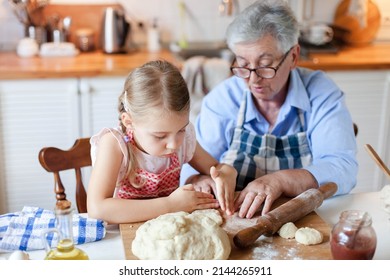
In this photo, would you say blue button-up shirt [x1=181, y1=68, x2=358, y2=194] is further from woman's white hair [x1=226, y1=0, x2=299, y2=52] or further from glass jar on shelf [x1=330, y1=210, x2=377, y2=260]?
glass jar on shelf [x1=330, y1=210, x2=377, y2=260]

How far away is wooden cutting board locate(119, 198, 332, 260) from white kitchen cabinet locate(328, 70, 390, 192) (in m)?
1.71

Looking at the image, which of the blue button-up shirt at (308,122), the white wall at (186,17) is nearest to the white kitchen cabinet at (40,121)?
the white wall at (186,17)

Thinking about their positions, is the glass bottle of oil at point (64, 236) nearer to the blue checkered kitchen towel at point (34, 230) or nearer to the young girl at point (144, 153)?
the blue checkered kitchen towel at point (34, 230)

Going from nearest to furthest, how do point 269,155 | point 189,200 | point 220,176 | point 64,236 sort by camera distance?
point 64,236
point 189,200
point 220,176
point 269,155

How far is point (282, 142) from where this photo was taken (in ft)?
6.09

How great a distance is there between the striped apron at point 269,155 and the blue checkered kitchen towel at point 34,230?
2.02 feet

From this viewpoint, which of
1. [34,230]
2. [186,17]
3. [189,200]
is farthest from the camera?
[186,17]

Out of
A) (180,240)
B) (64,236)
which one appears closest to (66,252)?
(64,236)

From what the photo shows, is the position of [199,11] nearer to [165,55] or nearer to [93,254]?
[165,55]

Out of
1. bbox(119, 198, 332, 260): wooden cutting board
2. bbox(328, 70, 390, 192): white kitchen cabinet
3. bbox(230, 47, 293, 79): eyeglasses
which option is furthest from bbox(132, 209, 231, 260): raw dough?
bbox(328, 70, 390, 192): white kitchen cabinet

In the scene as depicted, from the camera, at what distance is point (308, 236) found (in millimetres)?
1294

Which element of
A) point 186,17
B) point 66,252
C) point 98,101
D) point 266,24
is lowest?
point 98,101

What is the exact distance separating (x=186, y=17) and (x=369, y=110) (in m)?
1.11

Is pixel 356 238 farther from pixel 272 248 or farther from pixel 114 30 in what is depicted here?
pixel 114 30
